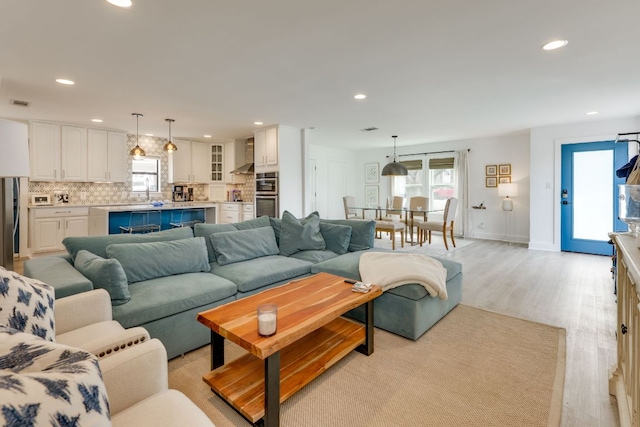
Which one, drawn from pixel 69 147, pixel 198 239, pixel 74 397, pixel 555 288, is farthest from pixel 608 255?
pixel 69 147

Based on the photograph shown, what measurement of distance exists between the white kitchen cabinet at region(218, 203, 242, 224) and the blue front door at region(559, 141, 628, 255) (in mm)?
6588

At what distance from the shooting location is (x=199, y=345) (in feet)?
7.71

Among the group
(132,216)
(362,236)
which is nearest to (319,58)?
(362,236)

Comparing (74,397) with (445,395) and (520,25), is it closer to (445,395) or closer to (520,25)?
(445,395)

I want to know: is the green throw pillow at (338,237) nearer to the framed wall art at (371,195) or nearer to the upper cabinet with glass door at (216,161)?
the upper cabinet with glass door at (216,161)

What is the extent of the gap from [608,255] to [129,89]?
8.03m

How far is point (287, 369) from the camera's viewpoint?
1863 mm

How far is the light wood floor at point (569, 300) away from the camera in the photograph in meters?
1.83

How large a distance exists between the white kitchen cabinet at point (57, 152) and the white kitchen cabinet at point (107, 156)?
0.11 m

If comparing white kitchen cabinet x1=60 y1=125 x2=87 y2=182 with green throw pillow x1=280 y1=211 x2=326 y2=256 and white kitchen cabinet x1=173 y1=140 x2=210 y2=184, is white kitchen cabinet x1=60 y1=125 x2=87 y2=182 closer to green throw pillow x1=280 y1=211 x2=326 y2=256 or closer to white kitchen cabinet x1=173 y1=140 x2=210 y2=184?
white kitchen cabinet x1=173 y1=140 x2=210 y2=184

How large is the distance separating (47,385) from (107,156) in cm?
707

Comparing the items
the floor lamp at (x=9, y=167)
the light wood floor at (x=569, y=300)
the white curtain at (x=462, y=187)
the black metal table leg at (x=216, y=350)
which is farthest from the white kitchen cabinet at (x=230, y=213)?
the white curtain at (x=462, y=187)

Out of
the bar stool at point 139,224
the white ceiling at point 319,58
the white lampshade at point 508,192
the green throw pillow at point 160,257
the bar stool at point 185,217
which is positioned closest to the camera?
the white ceiling at point 319,58

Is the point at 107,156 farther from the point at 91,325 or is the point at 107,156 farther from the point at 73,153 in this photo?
the point at 91,325
